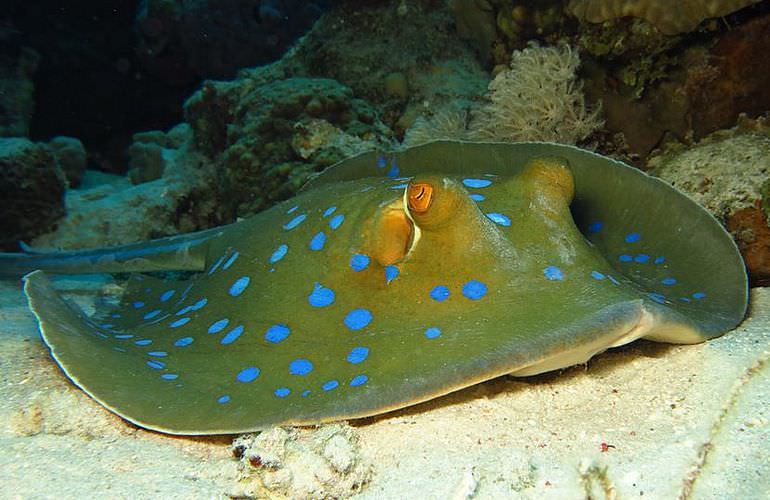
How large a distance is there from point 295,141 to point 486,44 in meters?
3.02

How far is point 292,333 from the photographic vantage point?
9.06 ft

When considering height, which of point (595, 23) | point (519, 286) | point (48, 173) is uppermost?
point (595, 23)

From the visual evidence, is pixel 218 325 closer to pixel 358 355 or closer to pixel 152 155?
pixel 358 355

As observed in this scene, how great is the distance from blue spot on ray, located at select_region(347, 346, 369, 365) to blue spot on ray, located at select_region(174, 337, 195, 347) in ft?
4.04

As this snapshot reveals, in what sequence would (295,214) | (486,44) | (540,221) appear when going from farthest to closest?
(486,44), (295,214), (540,221)

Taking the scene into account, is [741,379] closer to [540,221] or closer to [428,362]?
[540,221]

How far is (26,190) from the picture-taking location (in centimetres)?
717

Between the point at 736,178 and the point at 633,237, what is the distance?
115cm

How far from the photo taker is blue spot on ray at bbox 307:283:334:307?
284 centimetres

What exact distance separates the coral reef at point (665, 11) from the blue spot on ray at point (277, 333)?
148 inches

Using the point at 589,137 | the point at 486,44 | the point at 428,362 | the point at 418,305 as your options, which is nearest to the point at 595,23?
the point at 589,137

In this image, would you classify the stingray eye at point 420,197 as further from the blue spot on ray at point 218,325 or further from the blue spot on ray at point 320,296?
the blue spot on ray at point 218,325

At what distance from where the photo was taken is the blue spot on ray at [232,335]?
296 centimetres

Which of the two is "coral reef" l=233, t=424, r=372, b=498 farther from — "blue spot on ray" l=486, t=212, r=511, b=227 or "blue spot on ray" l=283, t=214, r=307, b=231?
"blue spot on ray" l=283, t=214, r=307, b=231
